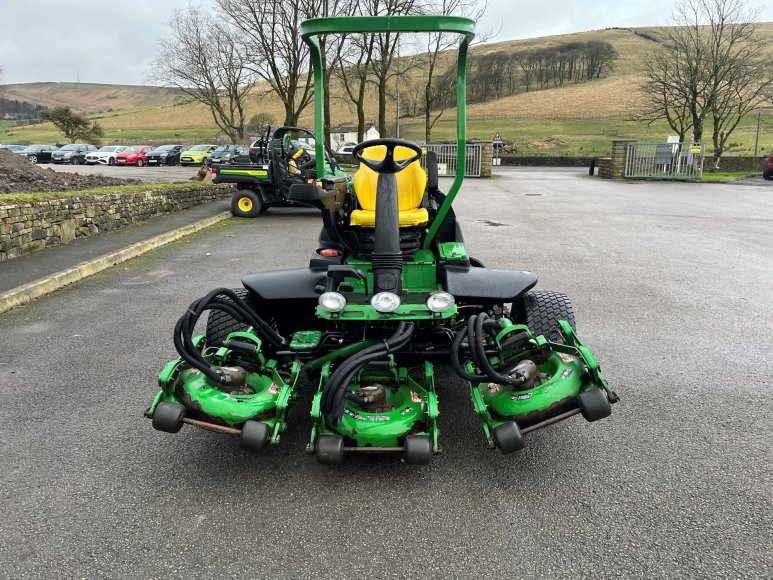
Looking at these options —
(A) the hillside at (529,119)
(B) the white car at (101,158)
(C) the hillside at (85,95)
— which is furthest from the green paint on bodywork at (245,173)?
(C) the hillside at (85,95)

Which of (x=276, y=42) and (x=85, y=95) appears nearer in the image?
(x=276, y=42)

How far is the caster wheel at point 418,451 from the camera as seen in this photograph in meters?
2.84

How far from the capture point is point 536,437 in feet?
11.5

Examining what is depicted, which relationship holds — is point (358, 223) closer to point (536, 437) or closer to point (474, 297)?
point (474, 297)

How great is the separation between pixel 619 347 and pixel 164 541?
3946mm

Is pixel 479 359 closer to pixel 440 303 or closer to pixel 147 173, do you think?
pixel 440 303

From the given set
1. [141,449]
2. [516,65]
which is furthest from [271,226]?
[516,65]

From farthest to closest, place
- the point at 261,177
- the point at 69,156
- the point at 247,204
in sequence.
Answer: the point at 69,156
the point at 247,204
the point at 261,177

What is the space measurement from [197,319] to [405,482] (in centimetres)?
142

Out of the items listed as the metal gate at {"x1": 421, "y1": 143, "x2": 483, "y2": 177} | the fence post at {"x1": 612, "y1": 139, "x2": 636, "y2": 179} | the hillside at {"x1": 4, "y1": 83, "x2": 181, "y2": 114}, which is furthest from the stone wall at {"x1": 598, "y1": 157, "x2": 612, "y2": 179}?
the hillside at {"x1": 4, "y1": 83, "x2": 181, "y2": 114}

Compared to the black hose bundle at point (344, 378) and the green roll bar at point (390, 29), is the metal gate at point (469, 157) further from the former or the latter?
the black hose bundle at point (344, 378)

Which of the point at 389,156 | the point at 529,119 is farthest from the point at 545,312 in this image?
the point at 529,119

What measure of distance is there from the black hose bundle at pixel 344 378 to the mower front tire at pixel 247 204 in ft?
40.1

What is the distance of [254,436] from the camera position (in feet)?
9.37
